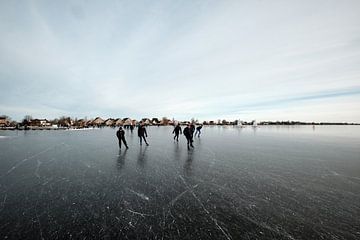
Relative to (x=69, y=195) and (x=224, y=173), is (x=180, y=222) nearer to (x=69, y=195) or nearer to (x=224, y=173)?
(x=69, y=195)

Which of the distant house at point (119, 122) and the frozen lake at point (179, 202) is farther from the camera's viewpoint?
the distant house at point (119, 122)

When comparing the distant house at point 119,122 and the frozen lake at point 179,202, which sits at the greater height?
the distant house at point 119,122

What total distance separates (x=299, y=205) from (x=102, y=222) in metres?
3.66

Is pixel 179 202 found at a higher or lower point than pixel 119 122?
lower

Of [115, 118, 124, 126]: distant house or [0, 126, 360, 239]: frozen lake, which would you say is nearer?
[0, 126, 360, 239]: frozen lake

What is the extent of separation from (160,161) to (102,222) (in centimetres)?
478

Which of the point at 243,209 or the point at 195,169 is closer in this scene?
the point at 243,209

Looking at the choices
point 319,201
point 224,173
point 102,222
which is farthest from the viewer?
point 224,173

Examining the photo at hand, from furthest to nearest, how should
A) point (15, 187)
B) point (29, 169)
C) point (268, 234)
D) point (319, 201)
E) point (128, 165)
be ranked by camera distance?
1. point (128, 165)
2. point (29, 169)
3. point (15, 187)
4. point (319, 201)
5. point (268, 234)

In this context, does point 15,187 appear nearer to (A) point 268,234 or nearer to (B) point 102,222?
(B) point 102,222

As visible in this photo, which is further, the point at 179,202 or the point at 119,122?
the point at 119,122

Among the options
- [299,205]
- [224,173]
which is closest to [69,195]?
[224,173]

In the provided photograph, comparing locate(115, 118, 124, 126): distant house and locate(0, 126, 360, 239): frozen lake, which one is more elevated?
locate(115, 118, 124, 126): distant house

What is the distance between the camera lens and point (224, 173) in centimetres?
615
